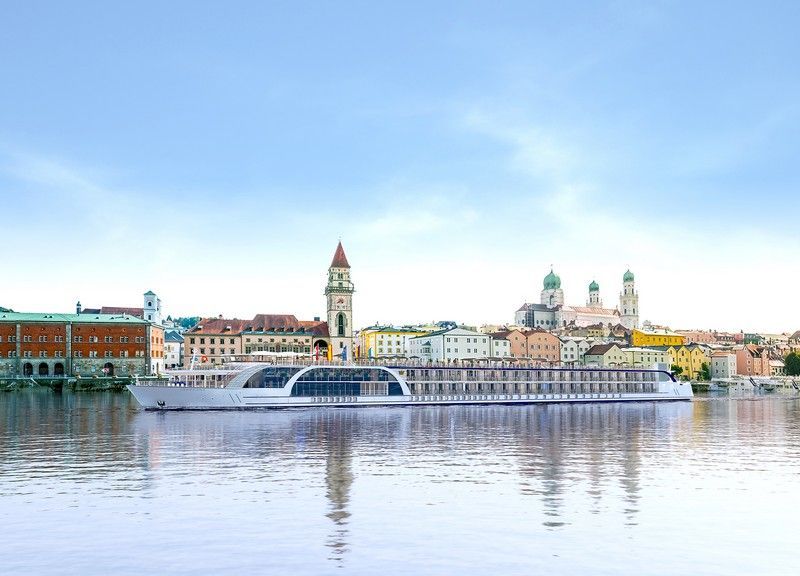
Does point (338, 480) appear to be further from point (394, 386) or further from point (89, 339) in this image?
point (89, 339)

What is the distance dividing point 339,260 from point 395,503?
168333 mm

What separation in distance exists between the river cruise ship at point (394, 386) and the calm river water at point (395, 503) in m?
28.5

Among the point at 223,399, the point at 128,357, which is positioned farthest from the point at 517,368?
the point at 128,357

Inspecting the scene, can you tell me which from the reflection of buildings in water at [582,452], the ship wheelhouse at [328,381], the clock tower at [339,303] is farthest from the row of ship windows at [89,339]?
the reflection of buildings in water at [582,452]

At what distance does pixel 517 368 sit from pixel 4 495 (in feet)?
270

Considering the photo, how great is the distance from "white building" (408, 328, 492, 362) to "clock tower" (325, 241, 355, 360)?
17761 millimetres

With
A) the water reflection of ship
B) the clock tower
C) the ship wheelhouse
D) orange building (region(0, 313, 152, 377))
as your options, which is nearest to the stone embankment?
orange building (region(0, 313, 152, 377))

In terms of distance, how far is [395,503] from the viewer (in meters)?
31.7

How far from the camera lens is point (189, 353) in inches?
7820

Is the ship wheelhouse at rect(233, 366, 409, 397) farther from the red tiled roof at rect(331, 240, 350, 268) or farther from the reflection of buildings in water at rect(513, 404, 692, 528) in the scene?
the red tiled roof at rect(331, 240, 350, 268)

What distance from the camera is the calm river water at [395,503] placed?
78.0ft

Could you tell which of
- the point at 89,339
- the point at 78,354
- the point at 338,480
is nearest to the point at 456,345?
the point at 89,339

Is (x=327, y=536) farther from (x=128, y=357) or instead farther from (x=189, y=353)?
(x=189, y=353)

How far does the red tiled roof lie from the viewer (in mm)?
198875
